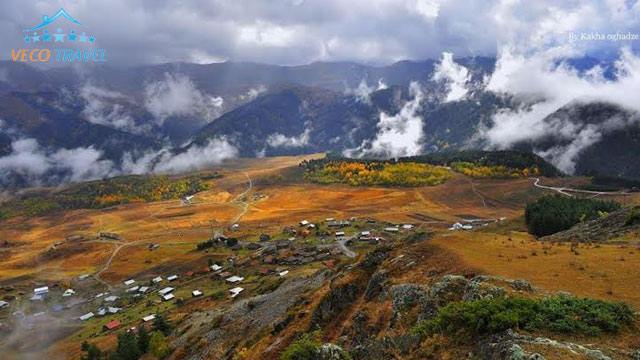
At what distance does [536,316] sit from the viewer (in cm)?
2297

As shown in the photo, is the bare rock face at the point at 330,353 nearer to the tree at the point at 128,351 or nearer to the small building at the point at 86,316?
the tree at the point at 128,351

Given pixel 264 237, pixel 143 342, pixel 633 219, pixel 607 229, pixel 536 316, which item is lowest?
pixel 264 237

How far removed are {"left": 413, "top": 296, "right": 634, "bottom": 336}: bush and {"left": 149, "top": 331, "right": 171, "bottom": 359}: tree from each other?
47503 mm

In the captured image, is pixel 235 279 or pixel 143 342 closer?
pixel 143 342

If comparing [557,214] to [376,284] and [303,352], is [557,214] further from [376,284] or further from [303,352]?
[303,352]

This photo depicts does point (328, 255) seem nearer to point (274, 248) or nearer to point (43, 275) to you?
point (274, 248)

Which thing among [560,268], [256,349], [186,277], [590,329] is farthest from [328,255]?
[590,329]

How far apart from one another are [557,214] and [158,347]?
252ft

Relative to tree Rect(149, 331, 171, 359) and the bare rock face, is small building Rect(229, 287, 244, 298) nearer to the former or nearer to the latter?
tree Rect(149, 331, 171, 359)

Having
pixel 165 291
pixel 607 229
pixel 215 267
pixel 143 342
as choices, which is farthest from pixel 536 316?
pixel 215 267

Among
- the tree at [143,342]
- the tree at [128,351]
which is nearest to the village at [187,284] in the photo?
the tree at [143,342]

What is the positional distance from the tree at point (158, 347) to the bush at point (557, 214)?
232 ft

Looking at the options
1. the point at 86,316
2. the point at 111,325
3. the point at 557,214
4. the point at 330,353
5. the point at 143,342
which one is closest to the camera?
the point at 330,353

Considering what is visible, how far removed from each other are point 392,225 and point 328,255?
5068 centimetres
